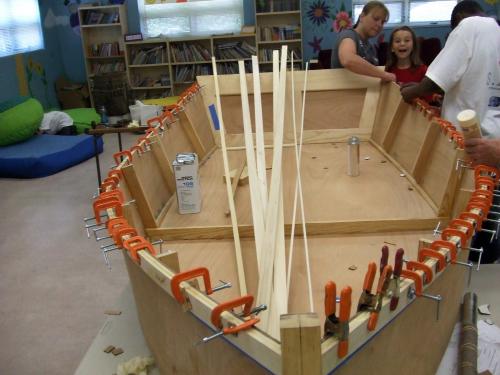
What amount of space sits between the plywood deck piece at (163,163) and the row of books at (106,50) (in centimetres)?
698

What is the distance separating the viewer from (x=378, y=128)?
10.7 feet

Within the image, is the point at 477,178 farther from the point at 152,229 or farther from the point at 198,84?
the point at 198,84

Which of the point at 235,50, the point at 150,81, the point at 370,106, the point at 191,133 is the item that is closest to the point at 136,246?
the point at 191,133

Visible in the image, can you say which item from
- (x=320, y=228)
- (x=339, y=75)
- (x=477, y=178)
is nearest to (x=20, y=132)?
(x=339, y=75)

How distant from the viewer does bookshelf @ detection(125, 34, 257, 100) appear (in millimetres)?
8461

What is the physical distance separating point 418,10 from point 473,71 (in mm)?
6736

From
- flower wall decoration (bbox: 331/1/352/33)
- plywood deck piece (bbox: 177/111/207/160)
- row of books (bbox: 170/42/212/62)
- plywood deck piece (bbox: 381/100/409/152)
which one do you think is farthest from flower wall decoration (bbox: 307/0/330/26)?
plywood deck piece (bbox: 177/111/207/160)

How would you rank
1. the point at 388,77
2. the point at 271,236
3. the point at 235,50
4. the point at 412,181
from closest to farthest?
the point at 271,236 → the point at 412,181 → the point at 388,77 → the point at 235,50

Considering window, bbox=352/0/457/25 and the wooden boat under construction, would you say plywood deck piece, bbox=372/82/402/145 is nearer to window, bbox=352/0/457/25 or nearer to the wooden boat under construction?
the wooden boat under construction

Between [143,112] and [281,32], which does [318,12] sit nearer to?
[281,32]

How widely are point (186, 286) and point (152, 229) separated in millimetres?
999

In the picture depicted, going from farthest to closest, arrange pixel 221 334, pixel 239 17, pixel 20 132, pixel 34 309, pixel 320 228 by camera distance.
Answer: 1. pixel 239 17
2. pixel 20 132
3. pixel 34 309
4. pixel 320 228
5. pixel 221 334

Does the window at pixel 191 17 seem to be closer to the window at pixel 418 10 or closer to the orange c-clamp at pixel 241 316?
the window at pixel 418 10

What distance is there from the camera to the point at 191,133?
3.00 m
